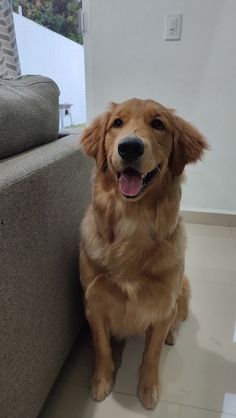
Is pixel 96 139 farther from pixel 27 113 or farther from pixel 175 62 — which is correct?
pixel 175 62

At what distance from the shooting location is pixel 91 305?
101 cm

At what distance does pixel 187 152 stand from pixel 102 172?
27 centimetres

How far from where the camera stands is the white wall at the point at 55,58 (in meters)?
2.26

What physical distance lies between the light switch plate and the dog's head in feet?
3.89

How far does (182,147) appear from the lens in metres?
0.96

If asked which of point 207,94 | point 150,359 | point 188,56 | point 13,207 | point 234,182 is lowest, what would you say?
point 150,359

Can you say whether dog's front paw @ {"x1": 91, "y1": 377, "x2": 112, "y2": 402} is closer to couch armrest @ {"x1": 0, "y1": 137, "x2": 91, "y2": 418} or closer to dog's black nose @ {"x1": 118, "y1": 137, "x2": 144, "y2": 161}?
couch armrest @ {"x1": 0, "y1": 137, "x2": 91, "y2": 418}

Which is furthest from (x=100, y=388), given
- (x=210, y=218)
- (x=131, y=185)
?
(x=210, y=218)

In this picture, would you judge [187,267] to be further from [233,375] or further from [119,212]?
[119,212]

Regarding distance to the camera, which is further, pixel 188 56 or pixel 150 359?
pixel 188 56

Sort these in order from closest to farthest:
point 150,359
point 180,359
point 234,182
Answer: point 150,359 < point 180,359 < point 234,182

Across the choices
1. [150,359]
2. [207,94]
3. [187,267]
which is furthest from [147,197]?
[207,94]

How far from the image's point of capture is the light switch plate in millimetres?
1866

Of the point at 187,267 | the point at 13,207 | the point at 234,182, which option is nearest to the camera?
the point at 13,207
